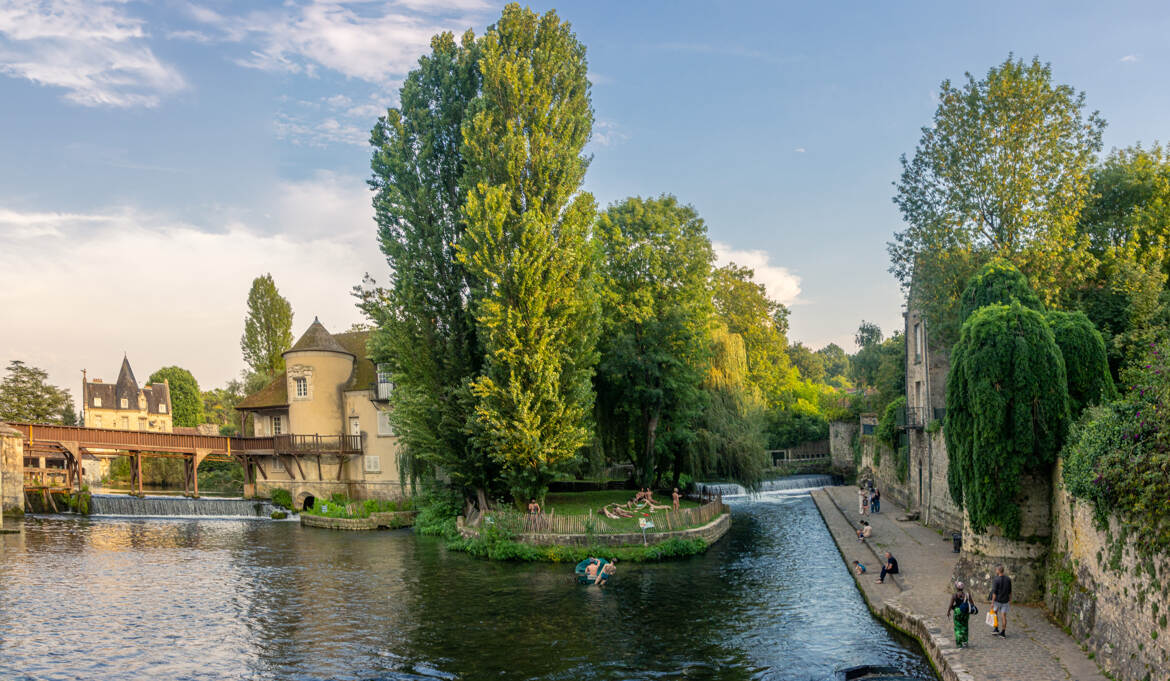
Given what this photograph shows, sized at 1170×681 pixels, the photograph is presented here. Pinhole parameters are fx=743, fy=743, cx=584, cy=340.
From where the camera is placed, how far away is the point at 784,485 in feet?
177

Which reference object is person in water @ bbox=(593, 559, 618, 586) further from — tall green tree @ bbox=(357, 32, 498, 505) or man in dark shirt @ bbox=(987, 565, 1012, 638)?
man in dark shirt @ bbox=(987, 565, 1012, 638)

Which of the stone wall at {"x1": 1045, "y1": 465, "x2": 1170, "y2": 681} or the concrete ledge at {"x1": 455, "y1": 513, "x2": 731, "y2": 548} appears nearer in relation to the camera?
the stone wall at {"x1": 1045, "y1": 465, "x2": 1170, "y2": 681}

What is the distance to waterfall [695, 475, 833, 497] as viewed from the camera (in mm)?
48438

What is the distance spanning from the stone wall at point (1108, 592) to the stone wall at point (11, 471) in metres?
47.4

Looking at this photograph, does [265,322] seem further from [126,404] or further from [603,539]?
[603,539]

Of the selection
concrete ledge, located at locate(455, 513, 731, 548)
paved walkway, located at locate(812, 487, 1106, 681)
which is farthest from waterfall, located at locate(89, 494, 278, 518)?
A: paved walkway, located at locate(812, 487, 1106, 681)

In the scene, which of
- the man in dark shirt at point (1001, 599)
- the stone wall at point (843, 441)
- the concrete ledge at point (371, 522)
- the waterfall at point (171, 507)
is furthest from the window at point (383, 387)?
the stone wall at point (843, 441)

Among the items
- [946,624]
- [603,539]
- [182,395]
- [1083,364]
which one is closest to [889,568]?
[946,624]

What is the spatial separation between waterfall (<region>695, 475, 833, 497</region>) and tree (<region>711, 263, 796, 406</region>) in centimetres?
985

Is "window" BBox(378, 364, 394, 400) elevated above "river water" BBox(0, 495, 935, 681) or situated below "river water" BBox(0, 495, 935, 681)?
above

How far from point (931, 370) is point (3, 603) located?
114ft

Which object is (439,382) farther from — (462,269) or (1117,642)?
(1117,642)

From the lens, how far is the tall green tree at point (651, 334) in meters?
35.6

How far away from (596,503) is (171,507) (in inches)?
1001
